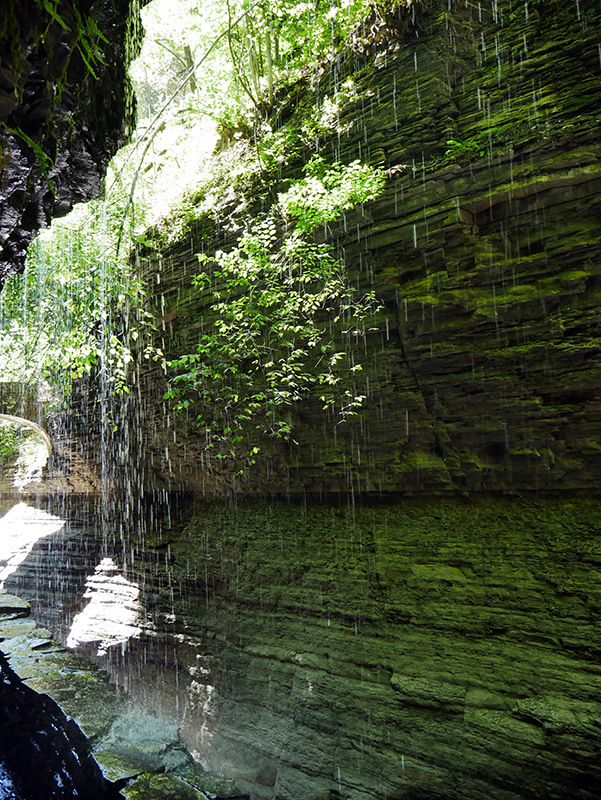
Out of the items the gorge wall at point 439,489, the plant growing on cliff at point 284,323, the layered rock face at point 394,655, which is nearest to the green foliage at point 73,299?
the plant growing on cliff at point 284,323

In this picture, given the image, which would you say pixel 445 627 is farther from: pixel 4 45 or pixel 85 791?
pixel 4 45

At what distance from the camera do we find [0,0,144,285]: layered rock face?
2.69m

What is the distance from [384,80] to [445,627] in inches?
295

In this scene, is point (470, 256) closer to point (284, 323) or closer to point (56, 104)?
point (284, 323)

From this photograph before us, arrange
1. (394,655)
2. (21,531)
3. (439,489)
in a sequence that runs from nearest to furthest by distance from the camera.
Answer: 1. (394,655)
2. (439,489)
3. (21,531)

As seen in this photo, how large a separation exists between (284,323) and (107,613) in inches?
262

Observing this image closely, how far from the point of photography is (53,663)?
7961 millimetres

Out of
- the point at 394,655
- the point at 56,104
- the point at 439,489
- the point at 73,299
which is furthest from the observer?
the point at 73,299

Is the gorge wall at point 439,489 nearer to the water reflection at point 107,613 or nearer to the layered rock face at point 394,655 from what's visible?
the layered rock face at point 394,655

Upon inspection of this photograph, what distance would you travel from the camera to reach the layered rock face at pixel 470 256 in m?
4.95

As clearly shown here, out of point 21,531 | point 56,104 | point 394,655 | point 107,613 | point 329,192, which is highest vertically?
point 329,192

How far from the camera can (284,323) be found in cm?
693

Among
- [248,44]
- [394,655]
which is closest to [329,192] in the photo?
[248,44]

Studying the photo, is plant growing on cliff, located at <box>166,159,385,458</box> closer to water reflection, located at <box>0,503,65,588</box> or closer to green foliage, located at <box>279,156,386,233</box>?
green foliage, located at <box>279,156,386,233</box>
